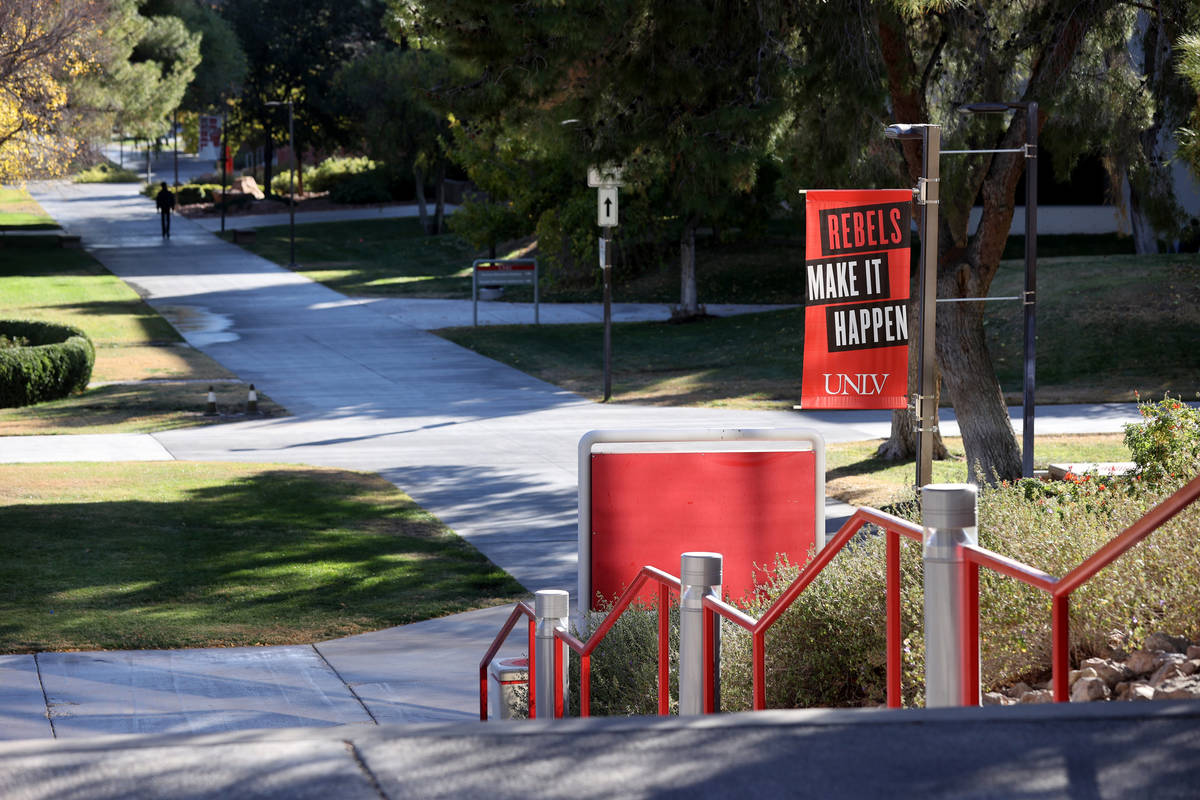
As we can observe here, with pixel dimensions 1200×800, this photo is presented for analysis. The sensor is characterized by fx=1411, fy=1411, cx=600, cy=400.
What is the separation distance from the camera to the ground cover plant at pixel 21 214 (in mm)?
64125

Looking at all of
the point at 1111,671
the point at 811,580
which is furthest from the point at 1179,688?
the point at 811,580

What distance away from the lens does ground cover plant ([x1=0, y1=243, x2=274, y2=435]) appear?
873 inches

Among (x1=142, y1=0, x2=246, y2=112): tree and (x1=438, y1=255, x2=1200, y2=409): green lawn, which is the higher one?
(x1=142, y1=0, x2=246, y2=112): tree

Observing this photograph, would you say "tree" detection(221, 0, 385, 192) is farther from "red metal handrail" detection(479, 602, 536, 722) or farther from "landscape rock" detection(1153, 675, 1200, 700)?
"landscape rock" detection(1153, 675, 1200, 700)

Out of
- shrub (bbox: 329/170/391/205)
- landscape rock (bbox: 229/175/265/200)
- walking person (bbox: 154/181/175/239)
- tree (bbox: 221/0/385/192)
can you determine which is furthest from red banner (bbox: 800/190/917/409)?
landscape rock (bbox: 229/175/265/200)

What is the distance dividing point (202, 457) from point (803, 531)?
430 inches

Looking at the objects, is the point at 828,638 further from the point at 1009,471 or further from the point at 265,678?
the point at 1009,471

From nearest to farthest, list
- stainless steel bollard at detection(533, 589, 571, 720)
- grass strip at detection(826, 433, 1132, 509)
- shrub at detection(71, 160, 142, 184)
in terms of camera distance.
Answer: stainless steel bollard at detection(533, 589, 571, 720) < grass strip at detection(826, 433, 1132, 509) < shrub at detection(71, 160, 142, 184)

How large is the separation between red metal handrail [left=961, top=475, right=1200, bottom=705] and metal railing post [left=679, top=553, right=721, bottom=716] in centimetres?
133

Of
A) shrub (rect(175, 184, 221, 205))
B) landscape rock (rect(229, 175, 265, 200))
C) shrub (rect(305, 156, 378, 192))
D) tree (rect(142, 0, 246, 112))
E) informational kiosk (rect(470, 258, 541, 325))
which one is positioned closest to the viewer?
informational kiosk (rect(470, 258, 541, 325))

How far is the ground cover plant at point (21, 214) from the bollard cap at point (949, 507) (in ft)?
204

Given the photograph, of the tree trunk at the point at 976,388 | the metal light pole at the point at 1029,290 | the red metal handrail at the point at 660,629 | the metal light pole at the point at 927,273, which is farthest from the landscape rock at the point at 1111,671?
the tree trunk at the point at 976,388

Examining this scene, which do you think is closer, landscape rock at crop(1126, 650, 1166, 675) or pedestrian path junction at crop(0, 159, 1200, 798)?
pedestrian path junction at crop(0, 159, 1200, 798)

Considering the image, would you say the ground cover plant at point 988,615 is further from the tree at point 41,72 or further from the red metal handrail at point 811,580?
the tree at point 41,72
